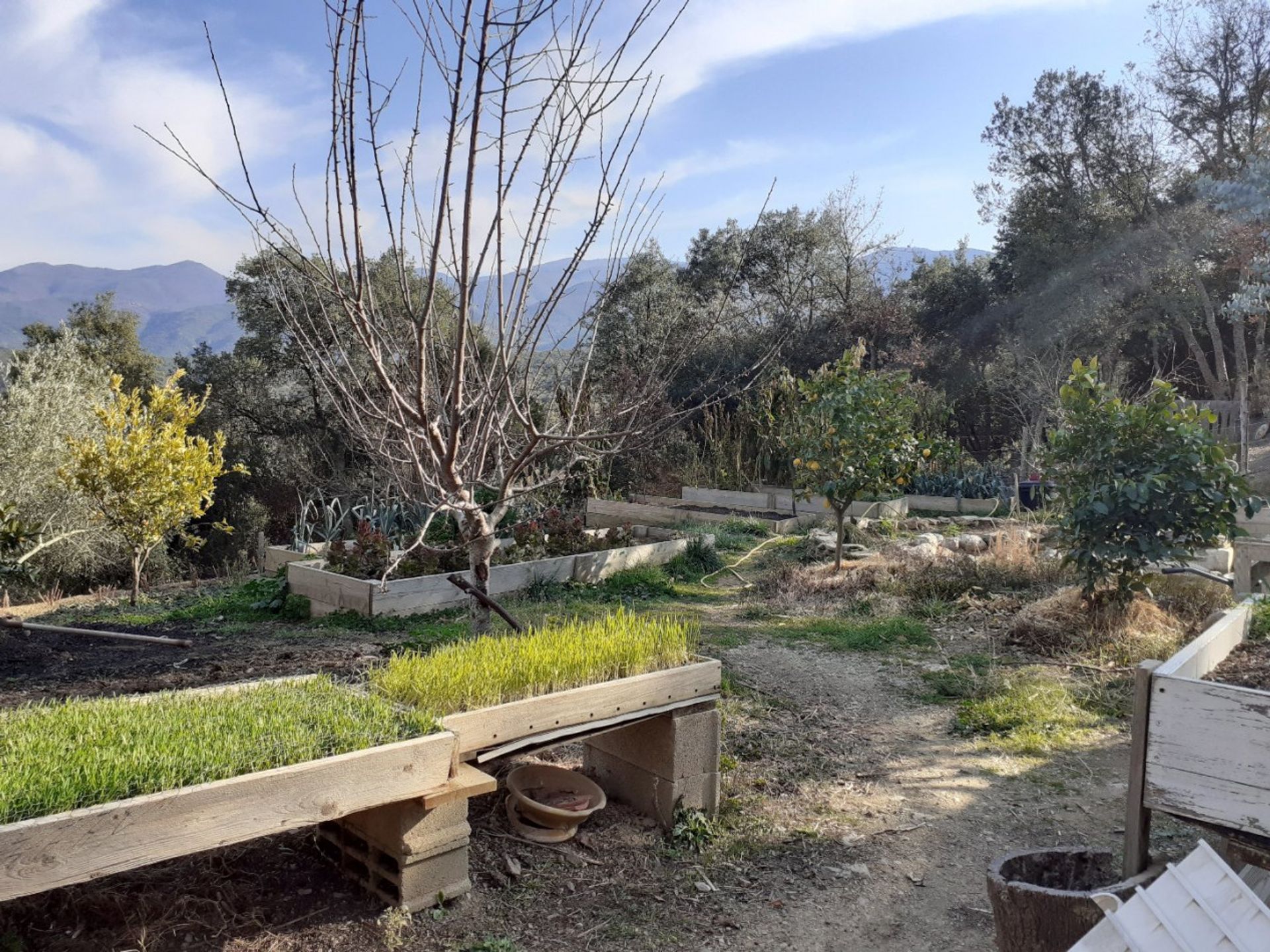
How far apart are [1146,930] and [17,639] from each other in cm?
621

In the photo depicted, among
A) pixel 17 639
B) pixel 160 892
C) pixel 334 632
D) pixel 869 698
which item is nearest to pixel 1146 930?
pixel 160 892

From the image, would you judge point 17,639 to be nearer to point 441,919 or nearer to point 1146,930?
point 441,919

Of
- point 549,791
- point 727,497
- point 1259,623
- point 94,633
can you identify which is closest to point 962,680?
point 1259,623

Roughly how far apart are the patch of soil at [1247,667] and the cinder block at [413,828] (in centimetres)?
247

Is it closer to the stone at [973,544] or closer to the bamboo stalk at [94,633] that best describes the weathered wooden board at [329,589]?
the bamboo stalk at [94,633]

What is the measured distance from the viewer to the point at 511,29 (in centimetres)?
266

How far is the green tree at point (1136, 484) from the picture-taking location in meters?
5.23

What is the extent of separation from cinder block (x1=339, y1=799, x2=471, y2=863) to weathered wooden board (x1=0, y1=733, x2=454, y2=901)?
0.11m

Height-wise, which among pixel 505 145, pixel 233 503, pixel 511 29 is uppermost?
pixel 511 29

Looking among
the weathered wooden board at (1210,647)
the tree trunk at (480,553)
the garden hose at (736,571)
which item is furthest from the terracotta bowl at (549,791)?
the garden hose at (736,571)

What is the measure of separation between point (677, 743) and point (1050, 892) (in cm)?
149

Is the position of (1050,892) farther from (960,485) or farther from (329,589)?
(960,485)

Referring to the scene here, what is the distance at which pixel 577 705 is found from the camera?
3105 mm

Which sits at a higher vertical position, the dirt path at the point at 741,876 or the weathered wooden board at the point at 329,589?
the weathered wooden board at the point at 329,589
